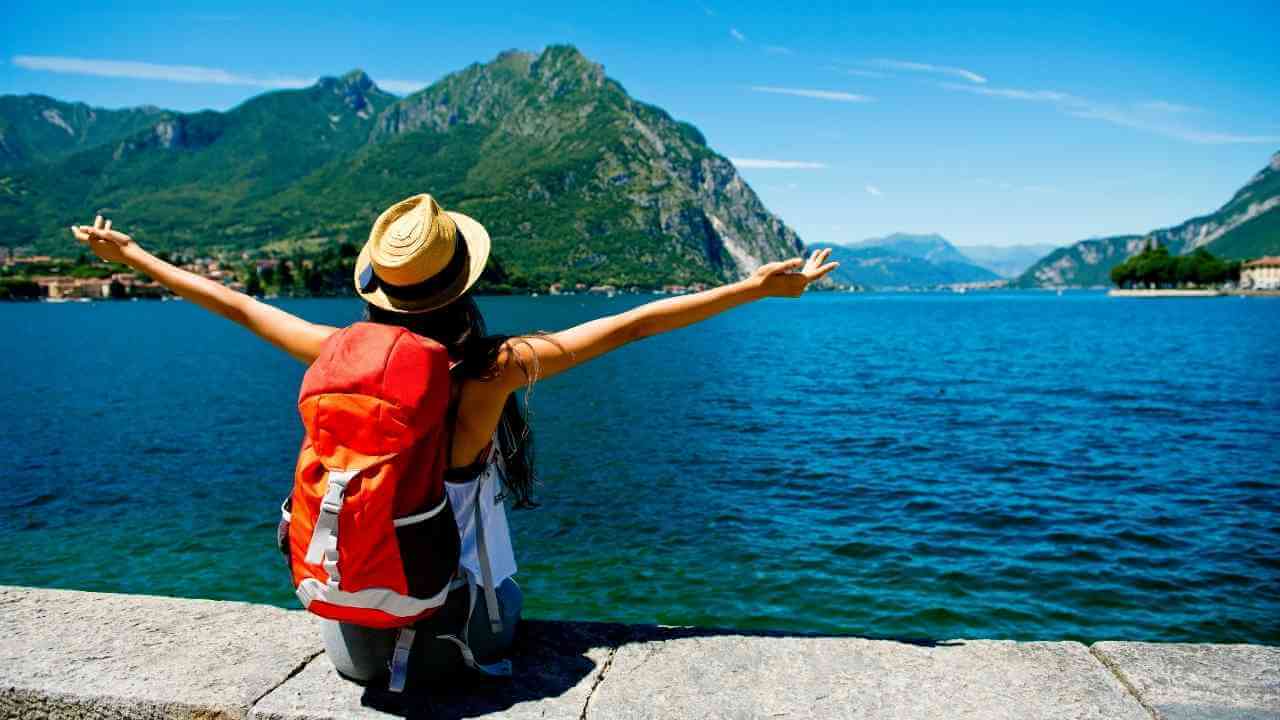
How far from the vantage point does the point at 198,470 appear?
65.9 ft

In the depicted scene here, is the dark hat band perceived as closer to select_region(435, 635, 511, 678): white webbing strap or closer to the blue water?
select_region(435, 635, 511, 678): white webbing strap

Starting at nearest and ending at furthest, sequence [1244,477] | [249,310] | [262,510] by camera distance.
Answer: [249,310] → [262,510] → [1244,477]

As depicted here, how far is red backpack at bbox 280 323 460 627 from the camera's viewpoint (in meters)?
2.92

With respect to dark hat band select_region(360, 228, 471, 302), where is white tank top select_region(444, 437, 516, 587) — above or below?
below

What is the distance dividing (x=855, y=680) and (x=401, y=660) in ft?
5.85

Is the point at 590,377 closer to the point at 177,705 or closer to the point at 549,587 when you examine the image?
the point at 549,587

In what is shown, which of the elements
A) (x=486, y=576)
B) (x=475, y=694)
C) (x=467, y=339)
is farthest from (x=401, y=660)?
(x=467, y=339)

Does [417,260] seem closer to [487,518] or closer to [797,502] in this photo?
[487,518]

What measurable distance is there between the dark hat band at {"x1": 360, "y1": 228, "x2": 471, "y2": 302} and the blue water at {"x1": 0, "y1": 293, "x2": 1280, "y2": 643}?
25.6 ft

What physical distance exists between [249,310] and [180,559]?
11007 millimetres

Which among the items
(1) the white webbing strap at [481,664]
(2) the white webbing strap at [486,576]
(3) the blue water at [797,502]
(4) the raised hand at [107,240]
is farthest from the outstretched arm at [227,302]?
(3) the blue water at [797,502]

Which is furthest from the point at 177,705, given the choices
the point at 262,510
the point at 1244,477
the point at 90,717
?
the point at 1244,477

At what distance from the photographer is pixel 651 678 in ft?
11.3

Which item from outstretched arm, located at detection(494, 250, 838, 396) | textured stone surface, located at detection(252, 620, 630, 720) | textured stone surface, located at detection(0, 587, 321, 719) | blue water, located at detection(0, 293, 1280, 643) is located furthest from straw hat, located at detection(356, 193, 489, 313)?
blue water, located at detection(0, 293, 1280, 643)
